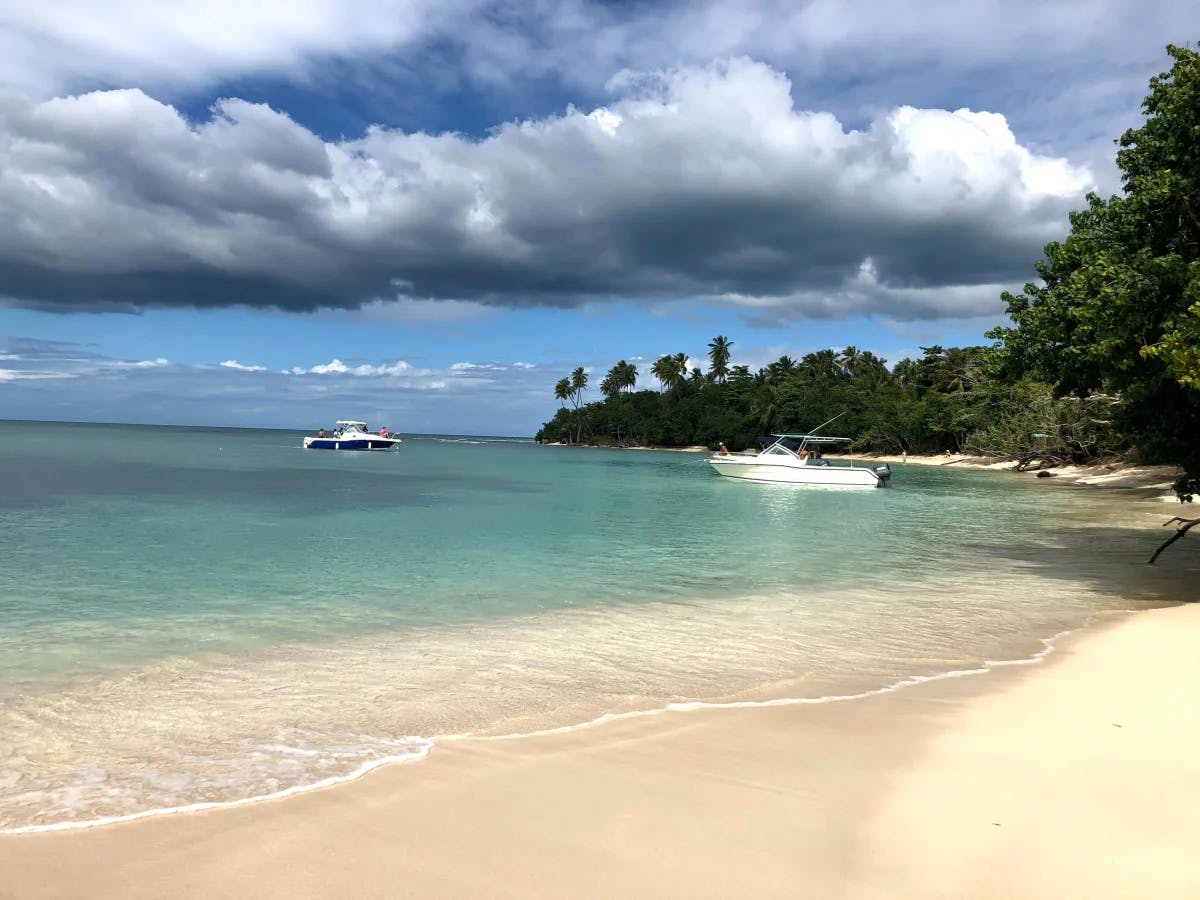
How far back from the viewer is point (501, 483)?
46.3 m

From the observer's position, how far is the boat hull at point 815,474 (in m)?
45.8

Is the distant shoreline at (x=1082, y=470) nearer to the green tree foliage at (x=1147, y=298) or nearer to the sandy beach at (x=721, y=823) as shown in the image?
the green tree foliage at (x=1147, y=298)

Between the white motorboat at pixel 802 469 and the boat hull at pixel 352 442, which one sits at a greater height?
the boat hull at pixel 352 442

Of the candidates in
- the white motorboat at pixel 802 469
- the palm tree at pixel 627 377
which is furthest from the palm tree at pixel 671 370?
the white motorboat at pixel 802 469

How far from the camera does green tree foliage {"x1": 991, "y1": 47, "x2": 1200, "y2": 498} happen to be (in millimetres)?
11719

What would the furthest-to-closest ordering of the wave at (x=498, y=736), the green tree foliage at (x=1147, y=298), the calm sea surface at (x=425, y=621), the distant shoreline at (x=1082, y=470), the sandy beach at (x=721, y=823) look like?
1. the distant shoreline at (x=1082, y=470)
2. the green tree foliage at (x=1147, y=298)
3. the calm sea surface at (x=425, y=621)
4. the wave at (x=498, y=736)
5. the sandy beach at (x=721, y=823)

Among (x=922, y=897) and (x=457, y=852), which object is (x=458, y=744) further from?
(x=922, y=897)

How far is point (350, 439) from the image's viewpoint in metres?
90.8

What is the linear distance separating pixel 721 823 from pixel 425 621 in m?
7.36

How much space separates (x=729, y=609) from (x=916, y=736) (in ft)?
20.3

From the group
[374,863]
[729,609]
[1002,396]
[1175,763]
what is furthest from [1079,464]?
[374,863]

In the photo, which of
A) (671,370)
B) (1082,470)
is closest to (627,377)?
(671,370)

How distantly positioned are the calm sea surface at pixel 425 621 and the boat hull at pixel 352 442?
209 ft

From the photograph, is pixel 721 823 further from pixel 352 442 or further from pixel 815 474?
pixel 352 442
